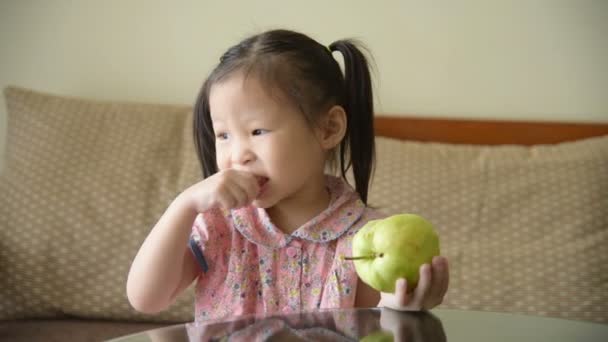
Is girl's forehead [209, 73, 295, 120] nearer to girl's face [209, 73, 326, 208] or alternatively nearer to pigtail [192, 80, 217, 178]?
girl's face [209, 73, 326, 208]

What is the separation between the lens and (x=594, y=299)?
1.52 m

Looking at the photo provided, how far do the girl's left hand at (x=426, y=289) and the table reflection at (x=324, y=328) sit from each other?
0.02 metres

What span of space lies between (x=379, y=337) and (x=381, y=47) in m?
1.39

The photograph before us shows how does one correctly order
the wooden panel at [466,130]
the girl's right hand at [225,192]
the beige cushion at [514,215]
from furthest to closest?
the wooden panel at [466,130], the beige cushion at [514,215], the girl's right hand at [225,192]

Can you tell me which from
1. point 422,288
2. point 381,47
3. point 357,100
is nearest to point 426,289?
point 422,288

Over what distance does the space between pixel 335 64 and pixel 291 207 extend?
248 millimetres

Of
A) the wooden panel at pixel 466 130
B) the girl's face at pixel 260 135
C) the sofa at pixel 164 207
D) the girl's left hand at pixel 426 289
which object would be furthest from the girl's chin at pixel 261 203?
the wooden panel at pixel 466 130

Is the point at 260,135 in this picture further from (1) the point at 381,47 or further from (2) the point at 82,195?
(1) the point at 381,47

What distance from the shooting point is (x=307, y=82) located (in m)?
0.98

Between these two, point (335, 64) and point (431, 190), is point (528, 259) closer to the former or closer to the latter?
point (431, 190)

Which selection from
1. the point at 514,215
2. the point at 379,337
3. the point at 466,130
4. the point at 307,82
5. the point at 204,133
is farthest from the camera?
the point at 466,130

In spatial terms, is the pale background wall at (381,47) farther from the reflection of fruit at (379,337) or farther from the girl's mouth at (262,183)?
the reflection of fruit at (379,337)

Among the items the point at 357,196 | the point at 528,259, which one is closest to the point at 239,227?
the point at 357,196

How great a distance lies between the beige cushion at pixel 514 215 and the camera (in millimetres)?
A: 1531
